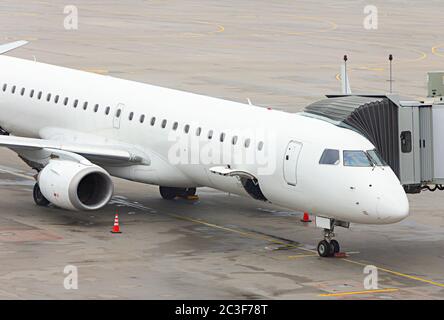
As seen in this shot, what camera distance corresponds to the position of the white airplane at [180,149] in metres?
34.8

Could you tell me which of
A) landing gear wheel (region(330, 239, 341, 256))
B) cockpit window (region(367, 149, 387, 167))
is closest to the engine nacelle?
landing gear wheel (region(330, 239, 341, 256))

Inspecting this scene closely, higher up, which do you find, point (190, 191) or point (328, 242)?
point (190, 191)

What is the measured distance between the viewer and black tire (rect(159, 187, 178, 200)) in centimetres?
4344

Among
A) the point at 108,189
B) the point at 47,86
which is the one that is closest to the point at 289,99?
the point at 47,86

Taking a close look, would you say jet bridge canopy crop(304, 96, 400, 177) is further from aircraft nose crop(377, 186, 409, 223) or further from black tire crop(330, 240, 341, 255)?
black tire crop(330, 240, 341, 255)

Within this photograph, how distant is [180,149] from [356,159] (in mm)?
6942

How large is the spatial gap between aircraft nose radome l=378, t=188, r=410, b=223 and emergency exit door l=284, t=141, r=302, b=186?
294 cm

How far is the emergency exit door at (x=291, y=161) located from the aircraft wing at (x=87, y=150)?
630cm

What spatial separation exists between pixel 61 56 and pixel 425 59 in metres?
23.3

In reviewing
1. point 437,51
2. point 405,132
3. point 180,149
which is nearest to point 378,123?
point 405,132

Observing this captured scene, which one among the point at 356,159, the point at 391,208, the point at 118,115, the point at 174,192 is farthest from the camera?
the point at 174,192

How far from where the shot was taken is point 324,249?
35.3 m

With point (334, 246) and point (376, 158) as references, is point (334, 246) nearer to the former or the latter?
point (334, 246)
